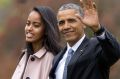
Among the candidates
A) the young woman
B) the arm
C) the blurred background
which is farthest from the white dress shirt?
the blurred background

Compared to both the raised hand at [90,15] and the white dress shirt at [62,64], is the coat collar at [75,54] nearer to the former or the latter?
the white dress shirt at [62,64]

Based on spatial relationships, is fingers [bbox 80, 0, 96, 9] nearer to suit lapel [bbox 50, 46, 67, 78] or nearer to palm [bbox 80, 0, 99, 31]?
palm [bbox 80, 0, 99, 31]

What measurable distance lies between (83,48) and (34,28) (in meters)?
0.51

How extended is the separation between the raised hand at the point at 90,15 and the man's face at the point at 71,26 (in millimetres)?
197

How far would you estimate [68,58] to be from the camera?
3.27 metres

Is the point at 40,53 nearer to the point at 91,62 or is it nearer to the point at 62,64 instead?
the point at 62,64

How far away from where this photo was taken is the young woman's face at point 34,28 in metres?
3.51

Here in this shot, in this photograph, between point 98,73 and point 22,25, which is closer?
point 98,73

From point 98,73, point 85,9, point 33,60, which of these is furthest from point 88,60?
point 33,60

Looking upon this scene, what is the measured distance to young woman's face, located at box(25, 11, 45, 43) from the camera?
351cm

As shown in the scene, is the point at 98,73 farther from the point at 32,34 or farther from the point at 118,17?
the point at 118,17

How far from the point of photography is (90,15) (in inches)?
120

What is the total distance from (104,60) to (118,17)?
2.90 m

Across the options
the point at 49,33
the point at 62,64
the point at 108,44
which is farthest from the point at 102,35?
the point at 49,33
